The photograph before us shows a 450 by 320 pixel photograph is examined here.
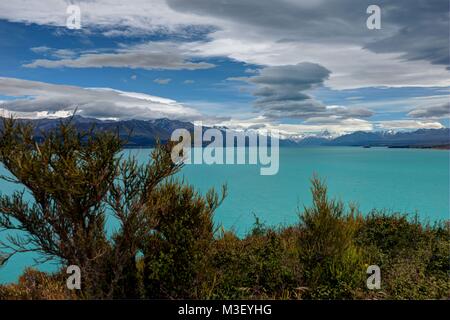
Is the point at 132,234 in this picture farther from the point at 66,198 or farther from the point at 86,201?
the point at 66,198

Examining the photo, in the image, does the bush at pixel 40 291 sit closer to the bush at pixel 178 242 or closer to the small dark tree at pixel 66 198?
the small dark tree at pixel 66 198

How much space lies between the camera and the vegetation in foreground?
8.45 metres

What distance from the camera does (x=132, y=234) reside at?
8.77 m

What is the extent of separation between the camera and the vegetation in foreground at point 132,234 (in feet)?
27.7

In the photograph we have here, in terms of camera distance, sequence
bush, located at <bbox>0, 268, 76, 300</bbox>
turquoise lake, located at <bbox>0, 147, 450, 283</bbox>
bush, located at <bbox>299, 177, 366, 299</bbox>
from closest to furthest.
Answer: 1. bush, located at <bbox>0, 268, 76, 300</bbox>
2. bush, located at <bbox>299, 177, 366, 299</bbox>
3. turquoise lake, located at <bbox>0, 147, 450, 283</bbox>

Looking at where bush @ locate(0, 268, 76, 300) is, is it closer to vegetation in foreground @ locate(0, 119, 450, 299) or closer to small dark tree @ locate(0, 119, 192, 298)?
vegetation in foreground @ locate(0, 119, 450, 299)

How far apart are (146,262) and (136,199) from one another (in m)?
1.32

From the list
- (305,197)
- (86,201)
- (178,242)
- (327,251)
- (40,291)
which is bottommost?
(305,197)

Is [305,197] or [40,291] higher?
[40,291]

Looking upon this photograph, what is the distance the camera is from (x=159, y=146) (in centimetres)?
909

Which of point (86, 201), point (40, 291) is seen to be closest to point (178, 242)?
point (86, 201)

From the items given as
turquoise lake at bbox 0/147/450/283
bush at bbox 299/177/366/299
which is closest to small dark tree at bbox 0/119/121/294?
bush at bbox 299/177/366/299
